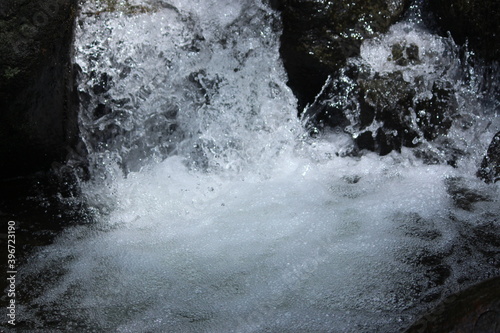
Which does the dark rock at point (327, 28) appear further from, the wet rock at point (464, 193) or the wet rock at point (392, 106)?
the wet rock at point (464, 193)

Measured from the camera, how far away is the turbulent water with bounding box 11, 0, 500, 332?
2.97 m

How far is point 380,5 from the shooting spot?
4.41 meters

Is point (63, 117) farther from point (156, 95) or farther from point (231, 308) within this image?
point (231, 308)

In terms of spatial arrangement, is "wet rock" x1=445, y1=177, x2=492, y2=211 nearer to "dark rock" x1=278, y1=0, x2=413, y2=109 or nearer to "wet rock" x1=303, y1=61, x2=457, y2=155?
"wet rock" x1=303, y1=61, x2=457, y2=155

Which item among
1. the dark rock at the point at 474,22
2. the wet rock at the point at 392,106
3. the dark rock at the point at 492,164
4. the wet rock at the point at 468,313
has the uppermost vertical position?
the dark rock at the point at 474,22

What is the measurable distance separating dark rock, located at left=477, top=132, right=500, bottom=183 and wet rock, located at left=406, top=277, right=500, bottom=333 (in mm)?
1582

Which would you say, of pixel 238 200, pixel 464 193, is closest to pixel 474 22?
pixel 464 193

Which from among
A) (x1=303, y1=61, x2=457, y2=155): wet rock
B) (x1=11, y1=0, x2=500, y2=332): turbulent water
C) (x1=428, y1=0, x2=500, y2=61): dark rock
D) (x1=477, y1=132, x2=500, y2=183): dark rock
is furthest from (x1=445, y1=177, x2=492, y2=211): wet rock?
(x1=428, y1=0, x2=500, y2=61): dark rock

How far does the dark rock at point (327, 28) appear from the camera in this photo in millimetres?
4312

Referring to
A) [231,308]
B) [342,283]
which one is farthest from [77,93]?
[342,283]

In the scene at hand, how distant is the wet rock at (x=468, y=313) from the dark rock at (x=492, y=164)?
1582mm

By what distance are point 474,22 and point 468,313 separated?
9.22ft

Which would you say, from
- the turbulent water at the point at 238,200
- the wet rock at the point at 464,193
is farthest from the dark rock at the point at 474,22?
the wet rock at the point at 464,193

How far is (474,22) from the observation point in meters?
4.31
